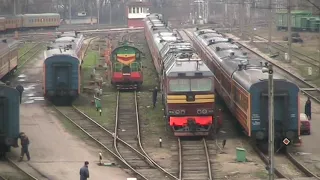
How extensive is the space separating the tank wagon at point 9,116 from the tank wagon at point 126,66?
1545cm

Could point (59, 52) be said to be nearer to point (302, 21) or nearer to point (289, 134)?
point (289, 134)

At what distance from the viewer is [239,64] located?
3006cm

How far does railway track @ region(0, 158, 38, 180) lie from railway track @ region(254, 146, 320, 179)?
25.6 feet

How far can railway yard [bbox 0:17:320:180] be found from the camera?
78.7 ft

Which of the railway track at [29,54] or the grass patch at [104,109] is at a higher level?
the railway track at [29,54]

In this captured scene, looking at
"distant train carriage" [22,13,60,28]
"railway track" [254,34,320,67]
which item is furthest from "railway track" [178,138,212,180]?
"distant train carriage" [22,13,60,28]

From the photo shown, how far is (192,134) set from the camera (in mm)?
28703

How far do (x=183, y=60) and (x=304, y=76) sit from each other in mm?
22727

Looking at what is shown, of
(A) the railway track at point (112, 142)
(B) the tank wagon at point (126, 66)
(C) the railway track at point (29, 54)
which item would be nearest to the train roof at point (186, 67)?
(A) the railway track at point (112, 142)

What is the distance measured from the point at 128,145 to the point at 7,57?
19.3 m

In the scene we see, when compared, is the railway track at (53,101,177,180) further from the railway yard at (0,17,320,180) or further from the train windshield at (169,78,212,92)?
the train windshield at (169,78,212,92)

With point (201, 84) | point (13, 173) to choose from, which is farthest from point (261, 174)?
point (13, 173)

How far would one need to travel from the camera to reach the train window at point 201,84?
28.4 metres

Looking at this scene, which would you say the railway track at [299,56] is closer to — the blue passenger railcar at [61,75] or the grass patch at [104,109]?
the grass patch at [104,109]
